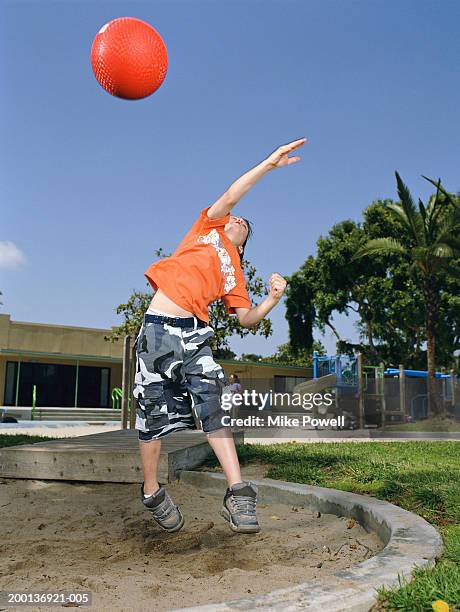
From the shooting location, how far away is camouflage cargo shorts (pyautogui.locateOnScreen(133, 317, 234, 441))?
301 cm

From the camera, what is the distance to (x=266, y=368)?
3462 centimetres

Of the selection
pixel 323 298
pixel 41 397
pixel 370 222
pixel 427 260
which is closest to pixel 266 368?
pixel 323 298

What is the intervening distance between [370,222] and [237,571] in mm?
28678

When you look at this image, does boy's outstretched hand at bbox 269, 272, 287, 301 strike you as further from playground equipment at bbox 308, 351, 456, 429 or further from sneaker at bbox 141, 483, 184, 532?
playground equipment at bbox 308, 351, 456, 429

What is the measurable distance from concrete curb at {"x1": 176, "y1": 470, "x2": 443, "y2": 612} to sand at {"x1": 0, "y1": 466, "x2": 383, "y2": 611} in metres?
0.10

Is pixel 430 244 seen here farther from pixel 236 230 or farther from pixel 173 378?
pixel 173 378

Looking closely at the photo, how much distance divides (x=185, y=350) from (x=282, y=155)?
1.11 metres

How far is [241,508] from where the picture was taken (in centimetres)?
281

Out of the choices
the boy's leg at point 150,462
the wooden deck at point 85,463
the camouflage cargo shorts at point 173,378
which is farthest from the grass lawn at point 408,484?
the boy's leg at point 150,462

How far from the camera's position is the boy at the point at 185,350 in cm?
301

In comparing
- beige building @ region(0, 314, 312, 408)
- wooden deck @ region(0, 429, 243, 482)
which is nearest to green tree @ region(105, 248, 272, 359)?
beige building @ region(0, 314, 312, 408)

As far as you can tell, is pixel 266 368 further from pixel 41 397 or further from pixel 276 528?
pixel 276 528

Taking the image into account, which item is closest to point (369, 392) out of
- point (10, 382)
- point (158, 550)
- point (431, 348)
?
point (431, 348)

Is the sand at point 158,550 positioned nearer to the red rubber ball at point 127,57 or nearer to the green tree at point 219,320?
the red rubber ball at point 127,57
